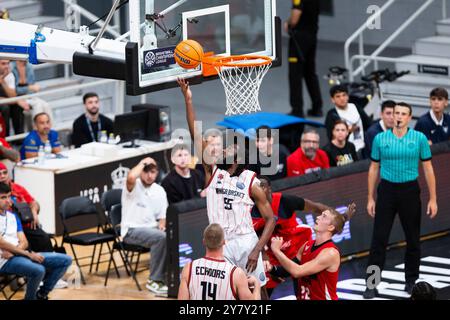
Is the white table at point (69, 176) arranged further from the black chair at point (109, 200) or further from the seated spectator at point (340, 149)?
the seated spectator at point (340, 149)

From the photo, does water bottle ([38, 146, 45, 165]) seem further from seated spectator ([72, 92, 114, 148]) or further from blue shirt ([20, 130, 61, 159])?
seated spectator ([72, 92, 114, 148])

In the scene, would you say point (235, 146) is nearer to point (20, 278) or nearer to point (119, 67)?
point (119, 67)

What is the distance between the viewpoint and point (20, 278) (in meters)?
14.0

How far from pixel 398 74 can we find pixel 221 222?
759 cm

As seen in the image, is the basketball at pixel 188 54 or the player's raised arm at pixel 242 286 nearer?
the player's raised arm at pixel 242 286

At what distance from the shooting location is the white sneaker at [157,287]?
13586mm

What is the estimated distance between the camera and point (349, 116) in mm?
16016

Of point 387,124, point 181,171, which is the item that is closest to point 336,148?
point 387,124

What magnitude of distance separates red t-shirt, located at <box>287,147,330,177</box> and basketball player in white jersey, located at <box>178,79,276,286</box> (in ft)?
12.2

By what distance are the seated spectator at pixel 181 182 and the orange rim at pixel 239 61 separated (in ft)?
10.6

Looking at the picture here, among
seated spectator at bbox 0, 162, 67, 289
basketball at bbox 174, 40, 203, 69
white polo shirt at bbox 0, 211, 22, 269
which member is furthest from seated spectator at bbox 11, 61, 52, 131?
basketball at bbox 174, 40, 203, 69

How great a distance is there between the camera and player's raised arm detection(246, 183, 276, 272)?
10.8 meters

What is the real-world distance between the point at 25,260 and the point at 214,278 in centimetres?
386

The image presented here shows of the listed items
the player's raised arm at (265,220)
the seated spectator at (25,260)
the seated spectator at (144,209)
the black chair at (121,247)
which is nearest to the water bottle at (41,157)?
the black chair at (121,247)
